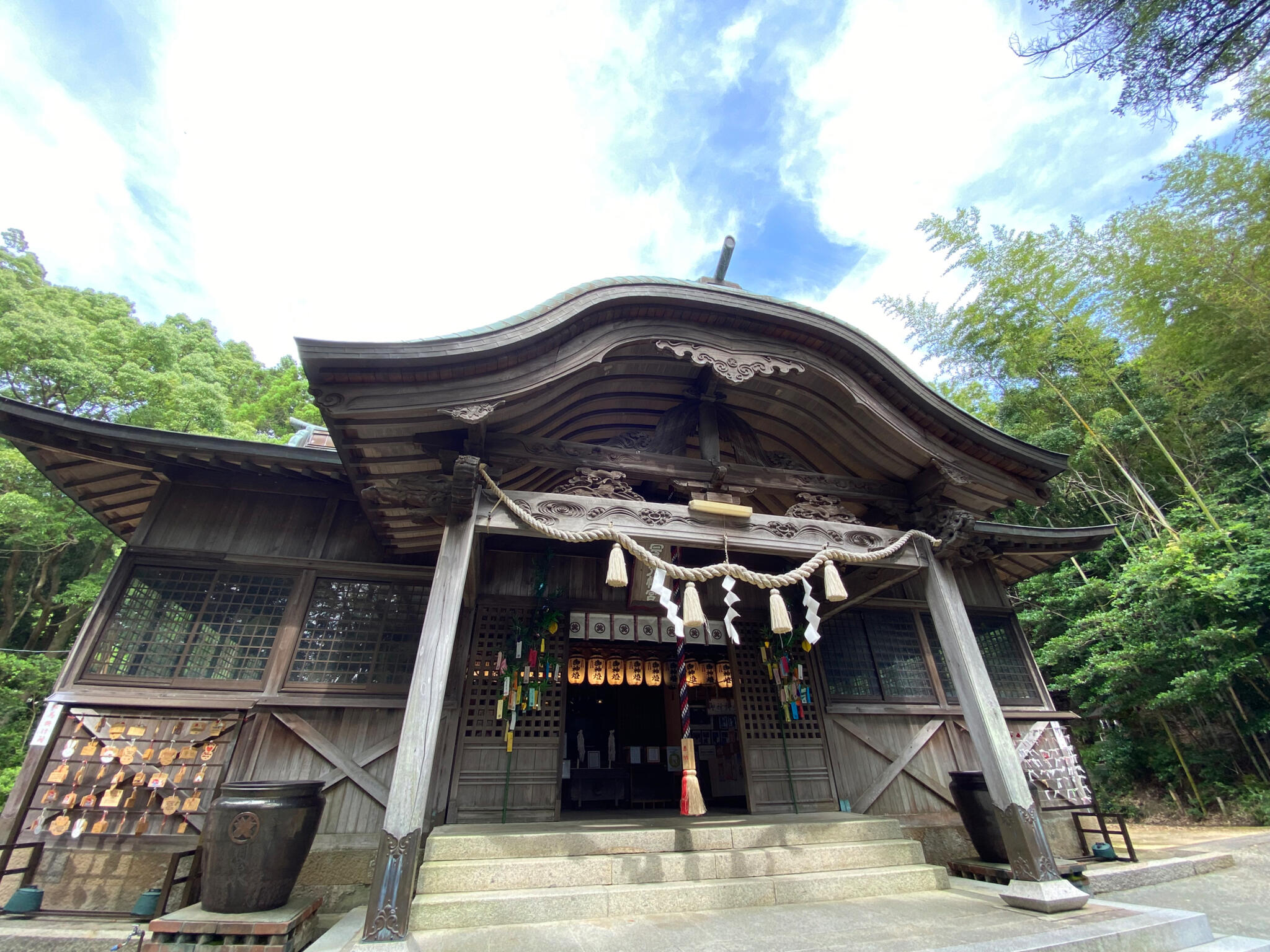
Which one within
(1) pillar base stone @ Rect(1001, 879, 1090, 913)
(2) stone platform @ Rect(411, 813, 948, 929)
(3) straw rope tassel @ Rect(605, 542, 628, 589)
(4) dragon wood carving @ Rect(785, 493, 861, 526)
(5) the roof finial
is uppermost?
(5) the roof finial

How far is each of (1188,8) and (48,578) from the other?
2928 cm

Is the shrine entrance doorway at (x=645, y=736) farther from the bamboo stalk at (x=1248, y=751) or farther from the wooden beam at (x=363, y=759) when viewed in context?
the bamboo stalk at (x=1248, y=751)

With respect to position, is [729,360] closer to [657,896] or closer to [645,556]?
[645,556]

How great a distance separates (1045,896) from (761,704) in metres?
3.50

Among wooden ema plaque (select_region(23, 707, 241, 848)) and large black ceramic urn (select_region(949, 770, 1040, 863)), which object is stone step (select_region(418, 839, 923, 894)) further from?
wooden ema plaque (select_region(23, 707, 241, 848))

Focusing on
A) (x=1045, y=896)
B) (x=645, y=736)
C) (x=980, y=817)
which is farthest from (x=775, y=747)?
(x=645, y=736)

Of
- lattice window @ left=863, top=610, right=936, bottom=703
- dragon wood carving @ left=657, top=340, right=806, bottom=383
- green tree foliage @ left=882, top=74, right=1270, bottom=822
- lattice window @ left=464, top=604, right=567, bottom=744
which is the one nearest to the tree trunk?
lattice window @ left=464, top=604, right=567, bottom=744

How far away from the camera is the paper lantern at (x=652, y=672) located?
30.3 ft

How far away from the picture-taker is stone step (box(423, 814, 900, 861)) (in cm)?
442

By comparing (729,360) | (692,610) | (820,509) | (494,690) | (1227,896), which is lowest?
(1227,896)

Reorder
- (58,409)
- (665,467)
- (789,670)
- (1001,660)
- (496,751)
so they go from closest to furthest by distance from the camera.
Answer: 1. (665,467)
2. (496,751)
3. (789,670)
4. (1001,660)
5. (58,409)

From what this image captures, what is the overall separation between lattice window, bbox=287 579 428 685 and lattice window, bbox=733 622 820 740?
14.4 feet

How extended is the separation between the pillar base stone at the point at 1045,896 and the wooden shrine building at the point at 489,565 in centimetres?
11

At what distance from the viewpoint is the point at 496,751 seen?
20.6ft
